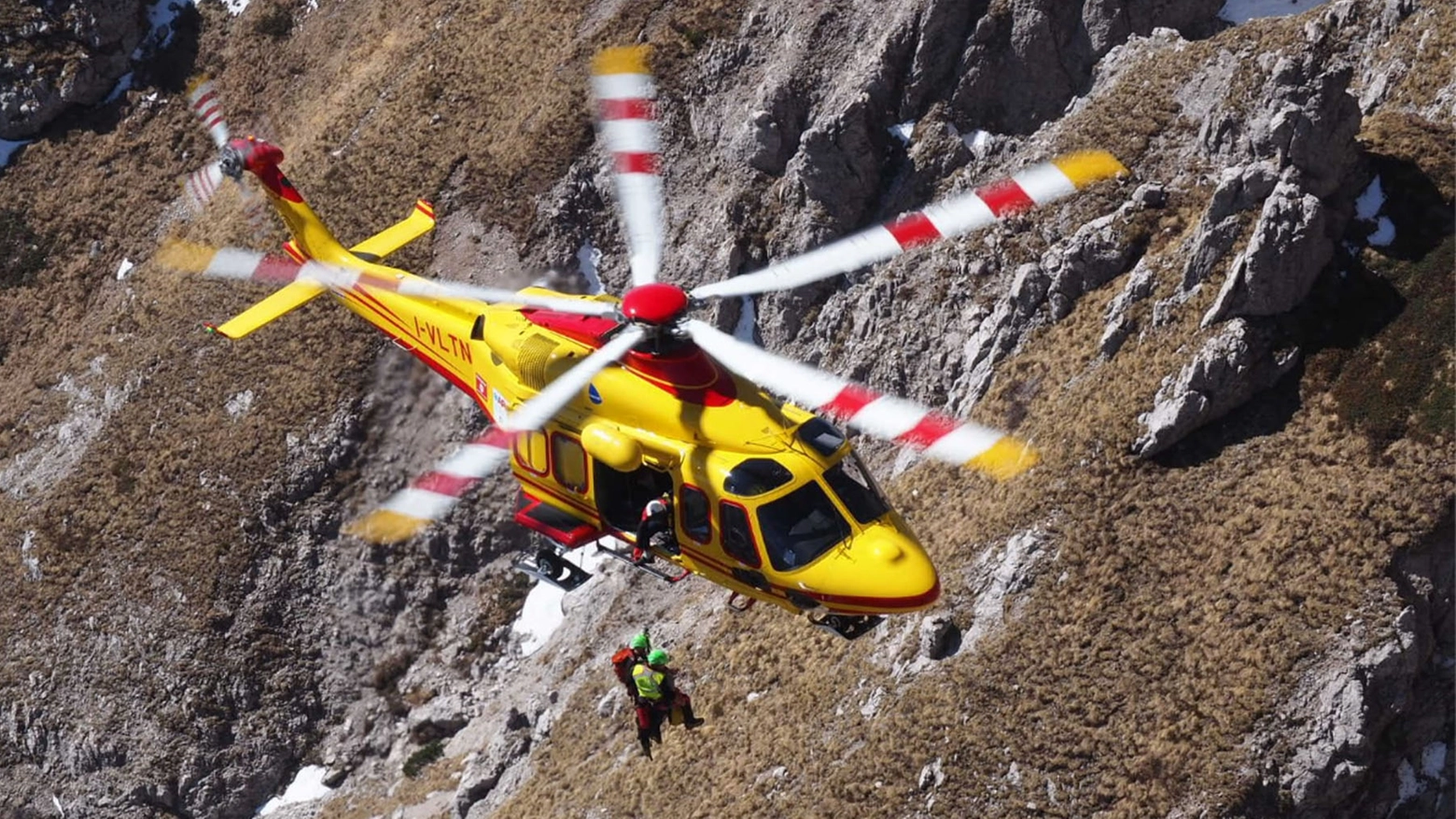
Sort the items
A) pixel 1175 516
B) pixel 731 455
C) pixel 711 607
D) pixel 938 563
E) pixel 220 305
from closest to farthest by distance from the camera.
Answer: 1. pixel 731 455
2. pixel 1175 516
3. pixel 938 563
4. pixel 711 607
5. pixel 220 305

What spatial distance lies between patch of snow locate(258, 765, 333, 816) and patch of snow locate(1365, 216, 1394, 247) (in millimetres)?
27700

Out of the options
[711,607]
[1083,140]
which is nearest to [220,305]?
[711,607]

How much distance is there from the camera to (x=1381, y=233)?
866 inches

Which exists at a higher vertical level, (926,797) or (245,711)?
(926,797)

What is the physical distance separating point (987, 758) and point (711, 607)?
8880mm

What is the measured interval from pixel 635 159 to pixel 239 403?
23856 mm

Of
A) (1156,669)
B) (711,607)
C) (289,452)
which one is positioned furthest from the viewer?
(289,452)

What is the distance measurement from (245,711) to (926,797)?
69.7ft

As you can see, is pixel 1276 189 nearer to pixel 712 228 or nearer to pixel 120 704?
pixel 712 228

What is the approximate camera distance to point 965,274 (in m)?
27.4

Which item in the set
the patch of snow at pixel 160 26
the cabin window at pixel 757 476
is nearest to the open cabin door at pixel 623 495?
the cabin window at pixel 757 476

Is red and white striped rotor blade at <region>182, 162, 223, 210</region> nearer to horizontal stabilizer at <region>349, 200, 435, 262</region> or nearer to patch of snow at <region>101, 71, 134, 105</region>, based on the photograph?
horizontal stabilizer at <region>349, 200, 435, 262</region>

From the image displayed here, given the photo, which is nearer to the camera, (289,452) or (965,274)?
(965,274)

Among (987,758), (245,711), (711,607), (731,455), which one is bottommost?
(245,711)
